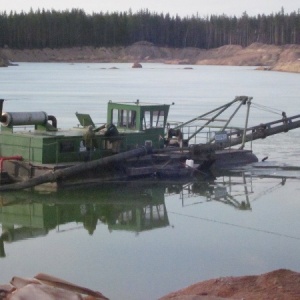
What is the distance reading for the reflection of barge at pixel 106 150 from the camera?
24797mm

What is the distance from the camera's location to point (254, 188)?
2669 centimetres

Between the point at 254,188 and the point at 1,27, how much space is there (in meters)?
125

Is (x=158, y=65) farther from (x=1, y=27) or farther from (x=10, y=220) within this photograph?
(x=10, y=220)

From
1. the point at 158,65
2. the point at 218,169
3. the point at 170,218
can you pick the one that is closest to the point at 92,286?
the point at 170,218

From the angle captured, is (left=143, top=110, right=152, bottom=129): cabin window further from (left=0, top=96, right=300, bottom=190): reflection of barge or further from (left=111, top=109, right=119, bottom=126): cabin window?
(left=111, top=109, right=119, bottom=126): cabin window

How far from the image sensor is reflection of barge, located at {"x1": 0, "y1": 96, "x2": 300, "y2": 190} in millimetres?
24797

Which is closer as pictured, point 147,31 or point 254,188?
point 254,188

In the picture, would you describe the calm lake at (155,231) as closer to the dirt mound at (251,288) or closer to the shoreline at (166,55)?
the dirt mound at (251,288)

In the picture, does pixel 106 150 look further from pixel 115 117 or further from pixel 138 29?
pixel 138 29

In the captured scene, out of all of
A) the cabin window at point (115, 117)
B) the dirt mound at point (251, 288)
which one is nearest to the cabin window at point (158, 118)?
the cabin window at point (115, 117)

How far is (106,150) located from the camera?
86.2ft

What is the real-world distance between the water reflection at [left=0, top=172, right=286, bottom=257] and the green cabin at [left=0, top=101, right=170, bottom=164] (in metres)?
1.16

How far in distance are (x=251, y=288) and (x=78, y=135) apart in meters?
14.0

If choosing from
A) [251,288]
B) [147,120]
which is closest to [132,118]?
[147,120]
